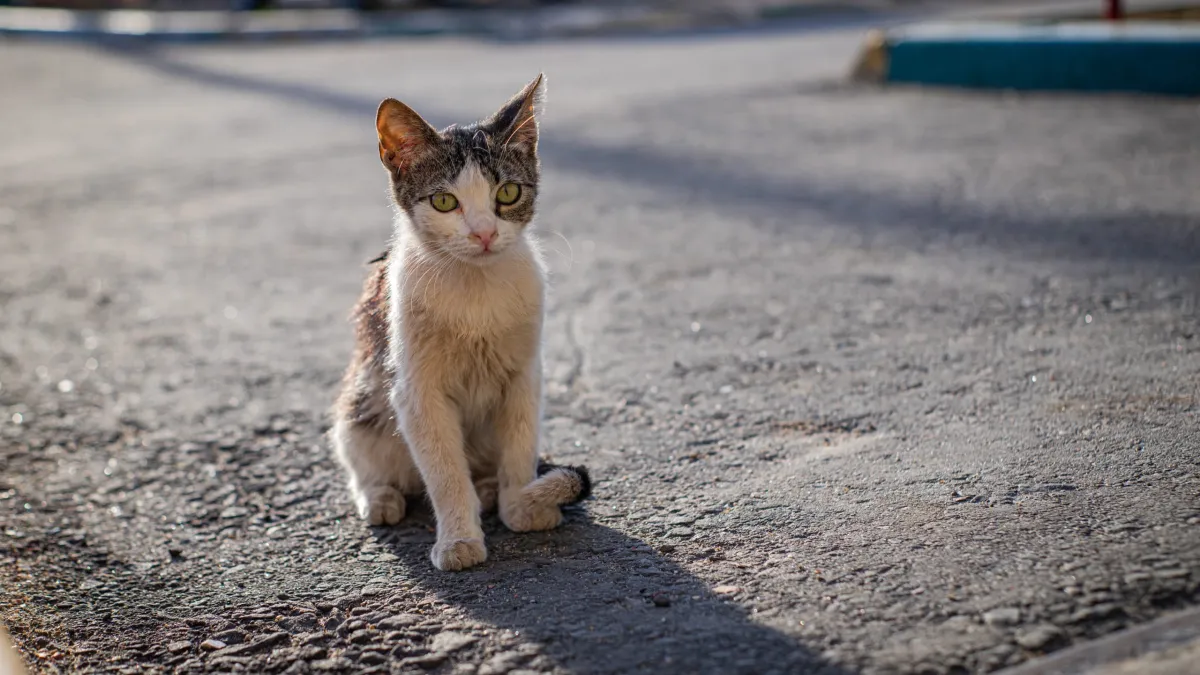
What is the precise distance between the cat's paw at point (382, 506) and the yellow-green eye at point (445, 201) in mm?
892

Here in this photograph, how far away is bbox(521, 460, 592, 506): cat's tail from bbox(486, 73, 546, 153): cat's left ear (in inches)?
38.0

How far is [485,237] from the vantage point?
316cm

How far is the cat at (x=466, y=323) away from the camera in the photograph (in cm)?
319

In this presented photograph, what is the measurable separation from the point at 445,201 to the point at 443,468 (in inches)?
29.5

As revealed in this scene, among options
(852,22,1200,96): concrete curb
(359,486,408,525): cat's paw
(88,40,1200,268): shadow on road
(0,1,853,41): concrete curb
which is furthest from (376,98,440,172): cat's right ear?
(0,1,853,41): concrete curb

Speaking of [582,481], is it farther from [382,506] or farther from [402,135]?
[402,135]

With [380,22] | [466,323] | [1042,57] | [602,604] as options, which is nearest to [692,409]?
[466,323]

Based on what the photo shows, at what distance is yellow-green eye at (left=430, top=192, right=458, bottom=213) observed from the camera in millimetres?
3213

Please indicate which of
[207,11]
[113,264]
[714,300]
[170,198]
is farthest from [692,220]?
[207,11]

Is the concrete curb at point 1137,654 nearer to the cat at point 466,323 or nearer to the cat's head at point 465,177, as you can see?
the cat at point 466,323

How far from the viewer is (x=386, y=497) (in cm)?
345

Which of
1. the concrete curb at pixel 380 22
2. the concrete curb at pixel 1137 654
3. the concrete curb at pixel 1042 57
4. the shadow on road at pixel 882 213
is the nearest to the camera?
the concrete curb at pixel 1137 654

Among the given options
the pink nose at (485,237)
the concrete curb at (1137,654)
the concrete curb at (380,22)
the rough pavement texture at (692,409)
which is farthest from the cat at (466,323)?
the concrete curb at (380,22)

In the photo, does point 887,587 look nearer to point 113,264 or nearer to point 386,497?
point 386,497
